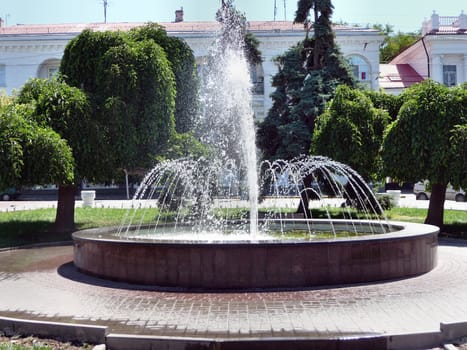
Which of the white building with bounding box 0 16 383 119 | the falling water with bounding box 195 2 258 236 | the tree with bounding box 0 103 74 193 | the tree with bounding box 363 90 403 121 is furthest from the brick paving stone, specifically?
the white building with bounding box 0 16 383 119

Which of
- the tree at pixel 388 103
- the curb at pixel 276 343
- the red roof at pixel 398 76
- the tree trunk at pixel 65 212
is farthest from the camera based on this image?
the red roof at pixel 398 76

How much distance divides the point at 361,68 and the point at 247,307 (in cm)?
3347

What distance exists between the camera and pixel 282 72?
78.3 ft

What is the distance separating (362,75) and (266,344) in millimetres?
34646

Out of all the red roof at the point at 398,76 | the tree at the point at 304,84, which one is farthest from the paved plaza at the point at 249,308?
the red roof at the point at 398,76

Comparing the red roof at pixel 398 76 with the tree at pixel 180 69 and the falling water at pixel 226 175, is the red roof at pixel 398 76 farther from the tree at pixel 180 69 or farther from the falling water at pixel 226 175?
the tree at pixel 180 69

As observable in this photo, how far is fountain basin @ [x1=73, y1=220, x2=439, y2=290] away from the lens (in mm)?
7727

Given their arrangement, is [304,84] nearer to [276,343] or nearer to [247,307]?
[247,307]

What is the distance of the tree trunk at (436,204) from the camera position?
631 inches

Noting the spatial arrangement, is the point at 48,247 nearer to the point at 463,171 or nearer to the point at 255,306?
the point at 255,306

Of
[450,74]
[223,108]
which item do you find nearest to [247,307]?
[223,108]

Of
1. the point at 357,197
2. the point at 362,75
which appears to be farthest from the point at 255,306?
the point at 362,75

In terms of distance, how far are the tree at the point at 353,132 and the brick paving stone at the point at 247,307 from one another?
905cm

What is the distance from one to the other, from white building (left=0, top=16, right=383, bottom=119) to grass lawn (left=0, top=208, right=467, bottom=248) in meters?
17.0
